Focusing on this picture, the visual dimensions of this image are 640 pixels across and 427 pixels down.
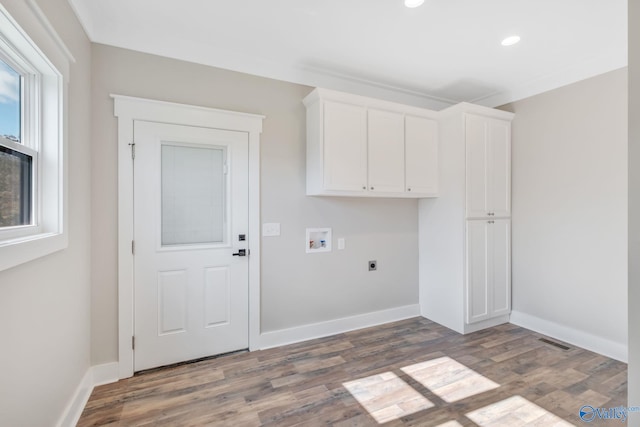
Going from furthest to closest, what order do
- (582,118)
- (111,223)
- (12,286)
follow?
(582,118) < (111,223) < (12,286)

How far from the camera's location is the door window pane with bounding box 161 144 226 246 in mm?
2545

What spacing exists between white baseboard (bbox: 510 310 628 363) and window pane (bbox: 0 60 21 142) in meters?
4.50

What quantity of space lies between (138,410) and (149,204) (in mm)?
1454

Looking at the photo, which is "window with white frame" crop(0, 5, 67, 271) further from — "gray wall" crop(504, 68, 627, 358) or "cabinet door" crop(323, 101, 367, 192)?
"gray wall" crop(504, 68, 627, 358)

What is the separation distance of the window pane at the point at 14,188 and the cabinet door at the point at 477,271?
11.4 ft

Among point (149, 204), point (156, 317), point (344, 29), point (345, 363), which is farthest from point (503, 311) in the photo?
point (149, 204)

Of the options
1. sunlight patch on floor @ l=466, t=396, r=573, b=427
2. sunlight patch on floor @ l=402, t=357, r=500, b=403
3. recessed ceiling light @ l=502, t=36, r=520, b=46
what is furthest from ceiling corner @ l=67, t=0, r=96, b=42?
sunlight patch on floor @ l=466, t=396, r=573, b=427

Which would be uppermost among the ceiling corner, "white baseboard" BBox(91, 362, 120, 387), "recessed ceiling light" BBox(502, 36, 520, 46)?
"recessed ceiling light" BBox(502, 36, 520, 46)

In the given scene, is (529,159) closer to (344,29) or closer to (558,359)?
Answer: (558,359)

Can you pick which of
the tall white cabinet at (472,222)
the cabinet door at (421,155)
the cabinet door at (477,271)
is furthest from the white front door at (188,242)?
the cabinet door at (477,271)

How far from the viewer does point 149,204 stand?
8.06 feet

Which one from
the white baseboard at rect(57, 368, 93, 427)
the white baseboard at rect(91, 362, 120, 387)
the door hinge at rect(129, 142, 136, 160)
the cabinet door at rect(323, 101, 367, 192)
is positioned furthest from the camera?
the cabinet door at rect(323, 101, 367, 192)

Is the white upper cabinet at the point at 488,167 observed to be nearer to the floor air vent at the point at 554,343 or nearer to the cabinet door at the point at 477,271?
the cabinet door at the point at 477,271

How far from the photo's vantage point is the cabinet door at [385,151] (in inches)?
119
